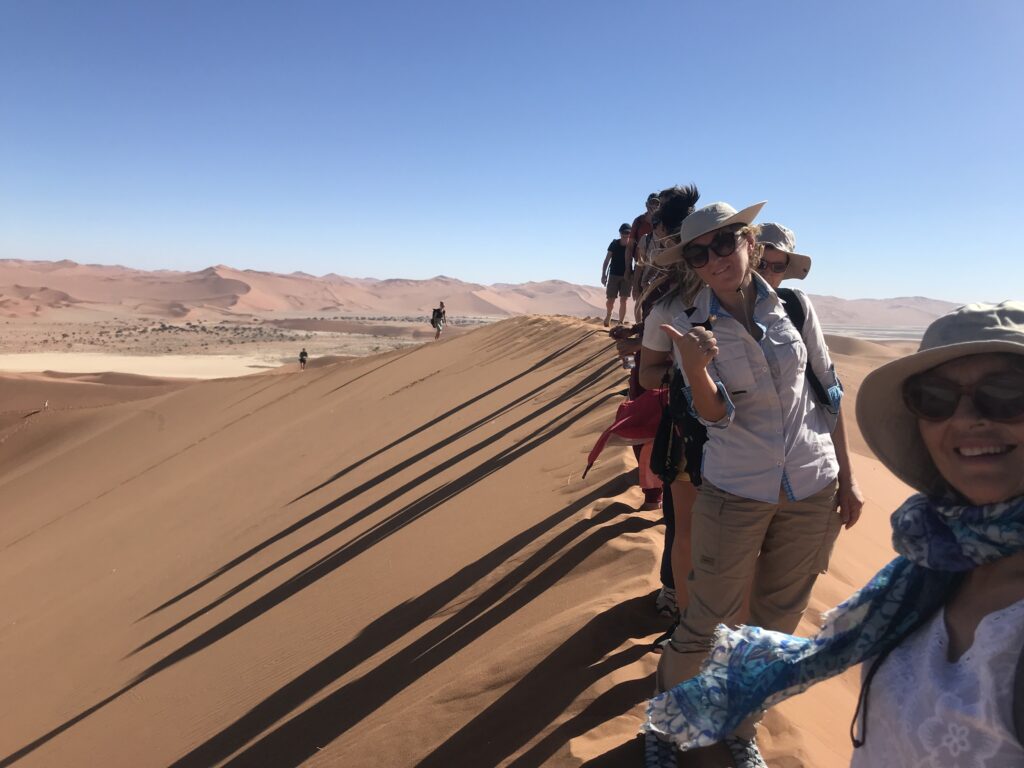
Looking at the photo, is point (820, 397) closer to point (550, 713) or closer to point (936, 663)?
point (936, 663)

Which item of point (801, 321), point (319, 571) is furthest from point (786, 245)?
point (319, 571)

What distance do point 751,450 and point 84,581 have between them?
25.3 ft

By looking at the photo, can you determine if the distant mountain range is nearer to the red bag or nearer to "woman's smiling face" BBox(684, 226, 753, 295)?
the red bag

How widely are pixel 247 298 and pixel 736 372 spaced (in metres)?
108

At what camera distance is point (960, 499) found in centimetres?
105

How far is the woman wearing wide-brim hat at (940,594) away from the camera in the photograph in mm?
882

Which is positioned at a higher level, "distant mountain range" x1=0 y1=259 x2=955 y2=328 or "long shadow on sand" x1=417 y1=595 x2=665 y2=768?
"distant mountain range" x1=0 y1=259 x2=955 y2=328

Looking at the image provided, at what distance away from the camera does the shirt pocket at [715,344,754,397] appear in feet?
6.43

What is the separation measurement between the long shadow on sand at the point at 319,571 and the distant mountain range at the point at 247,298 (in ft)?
236

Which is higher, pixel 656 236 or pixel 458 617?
pixel 656 236

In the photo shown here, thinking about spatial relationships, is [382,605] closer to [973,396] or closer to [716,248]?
[716,248]

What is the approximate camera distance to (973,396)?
100 cm

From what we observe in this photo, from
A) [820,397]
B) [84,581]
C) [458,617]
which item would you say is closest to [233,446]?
[84,581]

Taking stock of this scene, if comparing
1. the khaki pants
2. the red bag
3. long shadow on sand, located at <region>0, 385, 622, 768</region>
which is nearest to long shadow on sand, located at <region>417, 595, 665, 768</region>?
the khaki pants
